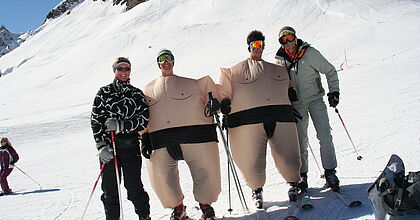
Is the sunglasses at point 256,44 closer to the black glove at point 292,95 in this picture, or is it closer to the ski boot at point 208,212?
the black glove at point 292,95

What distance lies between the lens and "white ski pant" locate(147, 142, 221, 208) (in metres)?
3.73

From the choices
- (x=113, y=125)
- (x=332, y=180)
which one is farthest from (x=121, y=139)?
(x=332, y=180)

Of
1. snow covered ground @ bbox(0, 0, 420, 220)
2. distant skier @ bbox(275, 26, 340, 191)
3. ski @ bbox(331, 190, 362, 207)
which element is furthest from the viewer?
snow covered ground @ bbox(0, 0, 420, 220)

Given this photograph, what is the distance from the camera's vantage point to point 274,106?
391 cm

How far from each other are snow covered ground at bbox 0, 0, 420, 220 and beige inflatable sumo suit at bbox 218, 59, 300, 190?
48 centimetres

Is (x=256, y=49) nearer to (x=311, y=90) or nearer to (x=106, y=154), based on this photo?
(x=311, y=90)

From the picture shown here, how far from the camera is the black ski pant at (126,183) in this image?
367 cm

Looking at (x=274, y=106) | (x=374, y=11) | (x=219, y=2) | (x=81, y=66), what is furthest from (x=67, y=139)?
(x=219, y=2)

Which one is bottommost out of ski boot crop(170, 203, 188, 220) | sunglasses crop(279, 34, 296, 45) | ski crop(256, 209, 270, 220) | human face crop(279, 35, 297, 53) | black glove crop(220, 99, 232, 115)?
ski crop(256, 209, 270, 220)

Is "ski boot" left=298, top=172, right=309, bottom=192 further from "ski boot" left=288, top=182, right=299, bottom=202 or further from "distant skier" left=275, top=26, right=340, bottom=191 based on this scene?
"ski boot" left=288, top=182, right=299, bottom=202

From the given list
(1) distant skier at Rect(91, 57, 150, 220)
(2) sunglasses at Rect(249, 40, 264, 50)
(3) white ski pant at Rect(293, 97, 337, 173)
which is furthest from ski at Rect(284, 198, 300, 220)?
(2) sunglasses at Rect(249, 40, 264, 50)

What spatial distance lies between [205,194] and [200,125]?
71 centimetres

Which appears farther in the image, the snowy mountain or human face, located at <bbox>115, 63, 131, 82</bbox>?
the snowy mountain

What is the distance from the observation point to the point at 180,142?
3.71 meters
